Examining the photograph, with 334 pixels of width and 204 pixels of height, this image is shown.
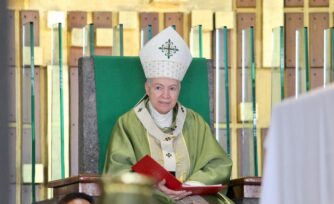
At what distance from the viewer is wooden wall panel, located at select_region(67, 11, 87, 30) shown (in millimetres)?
8445

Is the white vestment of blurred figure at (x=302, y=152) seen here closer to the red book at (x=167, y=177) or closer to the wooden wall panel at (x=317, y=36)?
the red book at (x=167, y=177)

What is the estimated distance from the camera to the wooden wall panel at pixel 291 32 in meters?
8.77

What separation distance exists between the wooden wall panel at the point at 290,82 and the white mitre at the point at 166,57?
9.27ft

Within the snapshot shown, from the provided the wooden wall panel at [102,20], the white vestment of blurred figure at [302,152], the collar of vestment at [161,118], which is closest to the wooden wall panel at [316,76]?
the wooden wall panel at [102,20]

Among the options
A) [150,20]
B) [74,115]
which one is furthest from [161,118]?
[150,20]

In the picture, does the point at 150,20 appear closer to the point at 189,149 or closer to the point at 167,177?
the point at 189,149

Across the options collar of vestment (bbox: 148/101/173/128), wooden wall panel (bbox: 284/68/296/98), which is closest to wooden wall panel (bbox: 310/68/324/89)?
wooden wall panel (bbox: 284/68/296/98)

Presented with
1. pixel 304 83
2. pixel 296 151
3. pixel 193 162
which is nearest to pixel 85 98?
pixel 193 162

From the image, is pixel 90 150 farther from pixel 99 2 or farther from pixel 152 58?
pixel 99 2

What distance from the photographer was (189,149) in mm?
5746

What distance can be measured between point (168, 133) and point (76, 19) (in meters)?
2.96

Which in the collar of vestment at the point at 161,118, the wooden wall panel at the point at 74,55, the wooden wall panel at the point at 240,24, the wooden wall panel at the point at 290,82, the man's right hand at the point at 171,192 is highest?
the wooden wall panel at the point at 240,24

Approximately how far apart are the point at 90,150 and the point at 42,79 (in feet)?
9.25

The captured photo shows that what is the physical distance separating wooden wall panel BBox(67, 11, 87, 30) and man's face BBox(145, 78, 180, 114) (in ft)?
9.33
